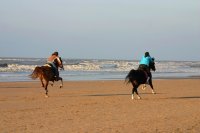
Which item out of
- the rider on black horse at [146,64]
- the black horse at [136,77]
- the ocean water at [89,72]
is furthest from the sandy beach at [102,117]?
the ocean water at [89,72]

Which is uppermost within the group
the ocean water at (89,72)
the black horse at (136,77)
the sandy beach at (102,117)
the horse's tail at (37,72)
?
the horse's tail at (37,72)

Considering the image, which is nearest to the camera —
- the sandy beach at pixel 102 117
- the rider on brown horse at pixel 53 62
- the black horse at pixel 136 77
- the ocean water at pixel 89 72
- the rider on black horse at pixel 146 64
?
Result: the sandy beach at pixel 102 117

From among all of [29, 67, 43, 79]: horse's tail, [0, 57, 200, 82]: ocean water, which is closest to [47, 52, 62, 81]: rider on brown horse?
[29, 67, 43, 79]: horse's tail

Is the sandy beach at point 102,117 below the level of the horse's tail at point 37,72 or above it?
below

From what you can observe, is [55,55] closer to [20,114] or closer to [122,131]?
[20,114]

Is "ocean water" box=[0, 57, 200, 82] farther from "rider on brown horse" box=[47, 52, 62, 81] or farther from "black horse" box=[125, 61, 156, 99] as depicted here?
"black horse" box=[125, 61, 156, 99]

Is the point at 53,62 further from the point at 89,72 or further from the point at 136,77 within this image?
the point at 89,72

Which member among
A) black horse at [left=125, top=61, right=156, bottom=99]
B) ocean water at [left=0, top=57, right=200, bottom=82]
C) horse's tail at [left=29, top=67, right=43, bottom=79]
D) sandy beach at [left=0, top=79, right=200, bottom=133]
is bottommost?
ocean water at [left=0, top=57, right=200, bottom=82]

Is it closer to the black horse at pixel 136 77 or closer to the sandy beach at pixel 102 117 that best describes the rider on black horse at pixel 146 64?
the black horse at pixel 136 77

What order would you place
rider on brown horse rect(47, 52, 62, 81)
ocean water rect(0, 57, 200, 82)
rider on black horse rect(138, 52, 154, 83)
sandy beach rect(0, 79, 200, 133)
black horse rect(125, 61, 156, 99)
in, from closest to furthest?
sandy beach rect(0, 79, 200, 133) < black horse rect(125, 61, 156, 99) < rider on black horse rect(138, 52, 154, 83) < rider on brown horse rect(47, 52, 62, 81) < ocean water rect(0, 57, 200, 82)

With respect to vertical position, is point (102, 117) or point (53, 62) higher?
point (53, 62)

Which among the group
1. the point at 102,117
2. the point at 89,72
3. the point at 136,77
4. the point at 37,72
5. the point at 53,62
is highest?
the point at 53,62

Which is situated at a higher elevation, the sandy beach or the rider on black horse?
the rider on black horse

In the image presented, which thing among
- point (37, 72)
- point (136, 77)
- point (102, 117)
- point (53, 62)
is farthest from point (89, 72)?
point (102, 117)
